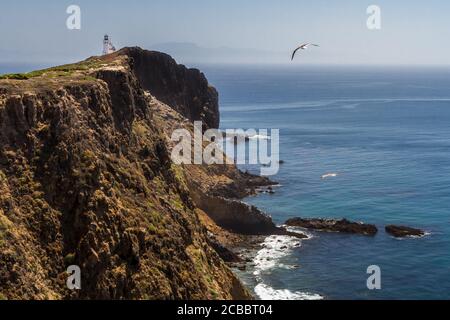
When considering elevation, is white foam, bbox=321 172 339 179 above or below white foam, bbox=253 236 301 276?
above

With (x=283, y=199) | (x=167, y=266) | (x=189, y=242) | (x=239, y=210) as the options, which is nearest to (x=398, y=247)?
(x=239, y=210)

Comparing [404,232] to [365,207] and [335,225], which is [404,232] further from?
[365,207]

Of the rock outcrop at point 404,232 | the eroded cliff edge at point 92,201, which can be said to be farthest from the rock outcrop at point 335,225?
the eroded cliff edge at point 92,201

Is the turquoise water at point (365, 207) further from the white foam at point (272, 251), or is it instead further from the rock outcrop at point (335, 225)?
the rock outcrop at point (335, 225)

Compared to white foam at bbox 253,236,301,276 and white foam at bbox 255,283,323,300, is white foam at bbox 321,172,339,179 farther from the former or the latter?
white foam at bbox 255,283,323,300

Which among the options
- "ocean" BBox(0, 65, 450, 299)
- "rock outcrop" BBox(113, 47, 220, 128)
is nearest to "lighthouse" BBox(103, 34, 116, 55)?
"rock outcrop" BBox(113, 47, 220, 128)

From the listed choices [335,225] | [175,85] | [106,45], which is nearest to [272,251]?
[335,225]
